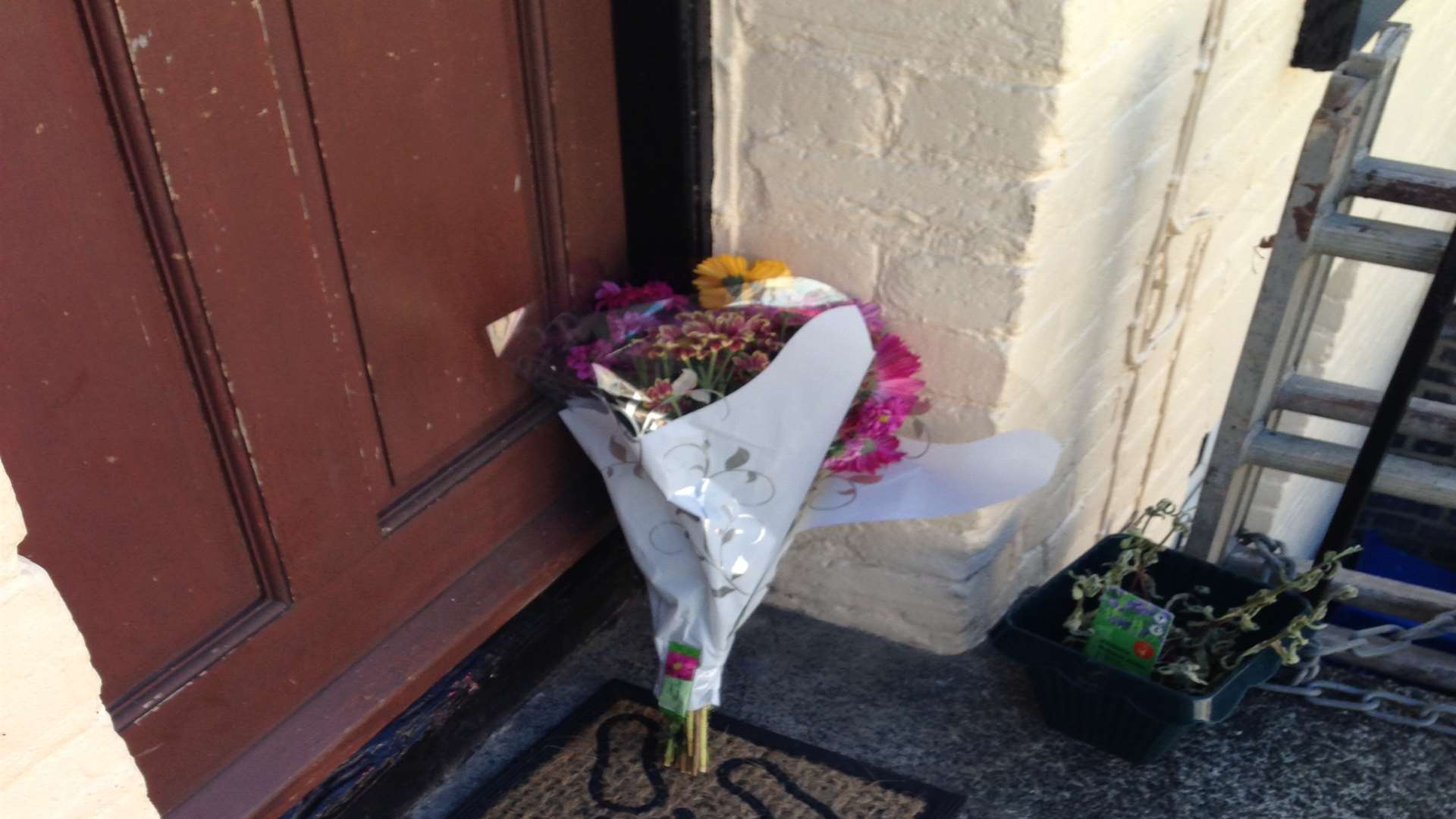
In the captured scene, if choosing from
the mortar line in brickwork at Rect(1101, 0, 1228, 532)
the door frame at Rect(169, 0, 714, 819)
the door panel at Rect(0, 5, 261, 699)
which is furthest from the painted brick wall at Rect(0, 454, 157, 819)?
the mortar line in brickwork at Rect(1101, 0, 1228, 532)

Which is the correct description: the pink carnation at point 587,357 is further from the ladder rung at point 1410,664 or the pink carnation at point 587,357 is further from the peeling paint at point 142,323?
the ladder rung at point 1410,664

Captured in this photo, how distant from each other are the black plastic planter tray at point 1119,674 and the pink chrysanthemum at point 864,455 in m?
0.33

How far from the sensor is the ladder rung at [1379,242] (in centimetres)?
171

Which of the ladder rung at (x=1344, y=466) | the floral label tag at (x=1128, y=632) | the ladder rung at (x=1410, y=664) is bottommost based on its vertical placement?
the ladder rung at (x=1410, y=664)

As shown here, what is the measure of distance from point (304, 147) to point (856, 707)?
105 centimetres

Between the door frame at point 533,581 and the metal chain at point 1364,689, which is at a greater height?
the door frame at point 533,581

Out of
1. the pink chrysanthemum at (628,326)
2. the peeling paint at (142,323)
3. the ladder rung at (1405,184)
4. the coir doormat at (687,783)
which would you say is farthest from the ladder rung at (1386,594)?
the peeling paint at (142,323)

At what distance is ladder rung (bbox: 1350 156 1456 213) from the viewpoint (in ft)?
5.68

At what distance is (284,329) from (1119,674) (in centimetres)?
108

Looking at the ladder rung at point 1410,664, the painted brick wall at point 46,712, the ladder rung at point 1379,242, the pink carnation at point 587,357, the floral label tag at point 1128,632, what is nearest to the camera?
the painted brick wall at point 46,712

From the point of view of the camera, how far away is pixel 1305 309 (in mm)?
2076

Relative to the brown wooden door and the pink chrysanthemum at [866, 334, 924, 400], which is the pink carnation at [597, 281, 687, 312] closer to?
the brown wooden door

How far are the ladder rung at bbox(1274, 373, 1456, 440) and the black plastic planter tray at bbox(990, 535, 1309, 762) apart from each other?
13.0 inches

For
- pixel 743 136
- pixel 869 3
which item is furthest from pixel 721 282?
pixel 869 3
